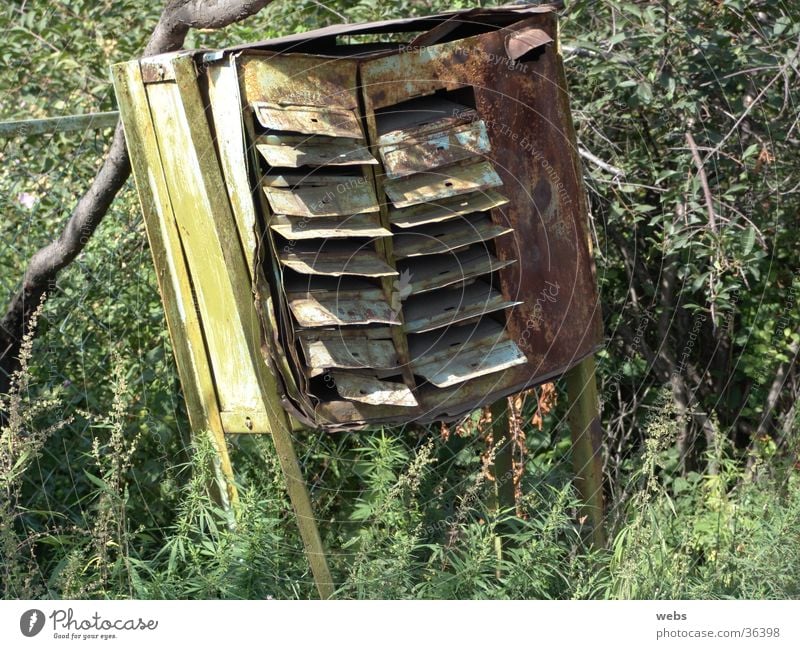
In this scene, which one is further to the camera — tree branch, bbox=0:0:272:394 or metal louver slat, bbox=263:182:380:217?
tree branch, bbox=0:0:272:394

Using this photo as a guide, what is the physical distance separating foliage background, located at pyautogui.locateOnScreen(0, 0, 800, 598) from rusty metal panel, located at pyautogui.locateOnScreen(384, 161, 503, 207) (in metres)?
0.86

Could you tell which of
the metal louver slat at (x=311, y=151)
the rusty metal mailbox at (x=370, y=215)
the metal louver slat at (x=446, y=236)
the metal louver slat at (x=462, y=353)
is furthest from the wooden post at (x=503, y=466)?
the metal louver slat at (x=311, y=151)

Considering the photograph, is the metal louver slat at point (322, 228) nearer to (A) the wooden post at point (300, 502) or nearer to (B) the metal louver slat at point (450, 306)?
(B) the metal louver slat at point (450, 306)

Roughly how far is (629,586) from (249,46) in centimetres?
188

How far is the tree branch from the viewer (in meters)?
3.18

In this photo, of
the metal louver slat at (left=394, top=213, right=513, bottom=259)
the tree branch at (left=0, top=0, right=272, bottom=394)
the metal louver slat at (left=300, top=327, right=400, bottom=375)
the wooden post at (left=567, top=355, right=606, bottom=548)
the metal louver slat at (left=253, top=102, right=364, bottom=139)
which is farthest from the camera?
the wooden post at (left=567, top=355, right=606, bottom=548)

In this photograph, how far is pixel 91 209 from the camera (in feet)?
12.0

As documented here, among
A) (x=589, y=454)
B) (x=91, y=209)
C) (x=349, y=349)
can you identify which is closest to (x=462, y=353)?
(x=349, y=349)

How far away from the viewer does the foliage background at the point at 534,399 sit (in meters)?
3.23

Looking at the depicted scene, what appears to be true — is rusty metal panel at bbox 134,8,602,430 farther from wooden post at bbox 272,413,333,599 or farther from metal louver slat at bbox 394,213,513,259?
wooden post at bbox 272,413,333,599

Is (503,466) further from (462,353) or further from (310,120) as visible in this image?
(310,120)

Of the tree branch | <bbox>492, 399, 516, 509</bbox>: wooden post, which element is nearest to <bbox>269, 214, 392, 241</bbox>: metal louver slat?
the tree branch
